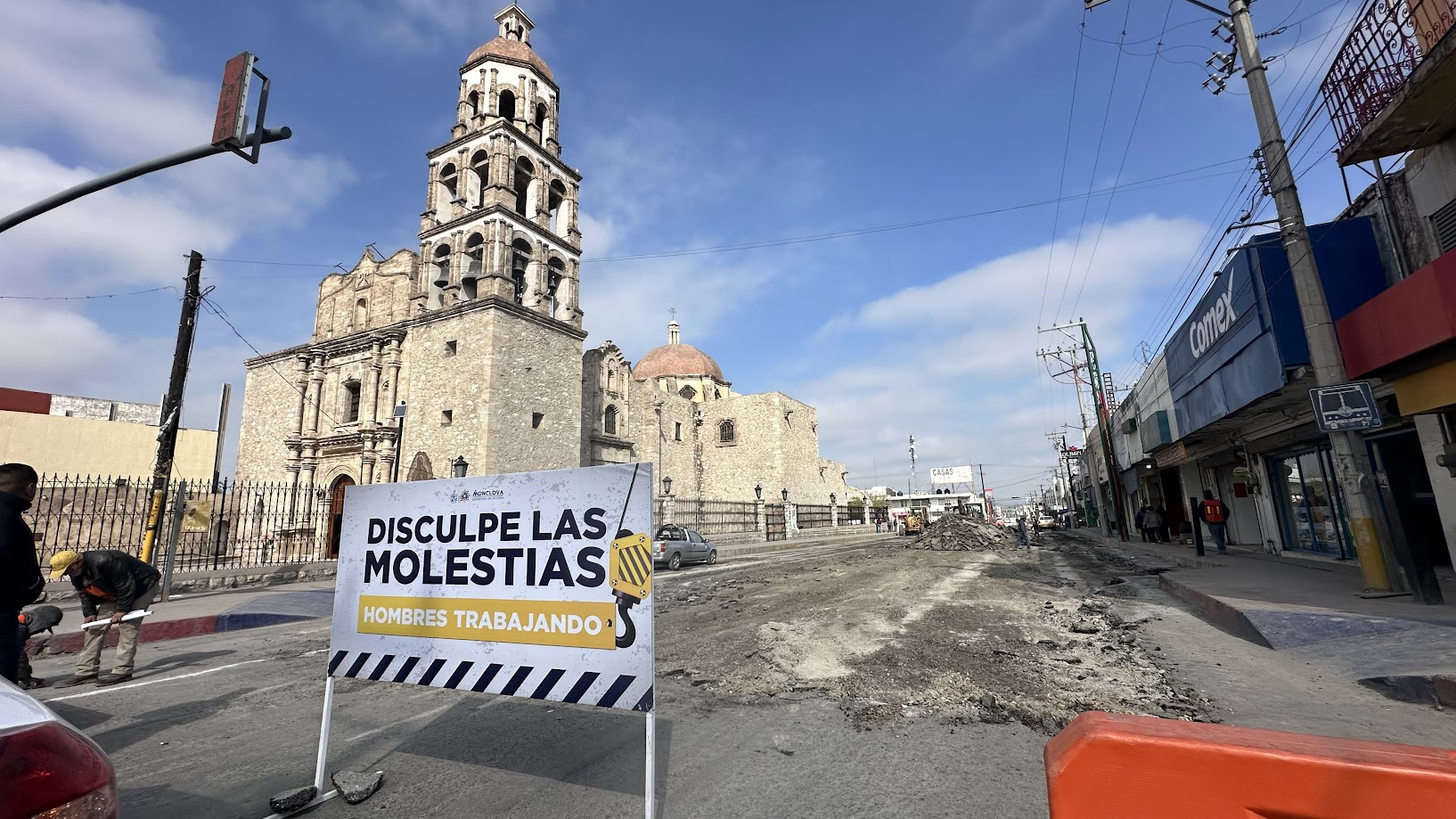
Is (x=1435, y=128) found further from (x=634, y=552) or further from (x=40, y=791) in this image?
(x=40, y=791)

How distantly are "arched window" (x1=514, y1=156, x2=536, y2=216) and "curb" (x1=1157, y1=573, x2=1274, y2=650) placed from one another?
25982 mm

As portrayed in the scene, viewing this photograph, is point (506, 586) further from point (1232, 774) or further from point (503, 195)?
point (503, 195)

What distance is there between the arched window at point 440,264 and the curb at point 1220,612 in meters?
27.0

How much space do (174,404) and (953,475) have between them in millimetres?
105258

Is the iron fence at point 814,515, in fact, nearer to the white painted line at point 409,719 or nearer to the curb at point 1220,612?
the curb at point 1220,612

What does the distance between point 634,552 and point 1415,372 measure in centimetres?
1025

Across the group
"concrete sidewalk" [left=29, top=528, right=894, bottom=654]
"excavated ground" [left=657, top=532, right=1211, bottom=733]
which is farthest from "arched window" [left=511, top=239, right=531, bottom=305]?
"excavated ground" [left=657, top=532, right=1211, bottom=733]

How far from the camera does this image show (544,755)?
3891 millimetres

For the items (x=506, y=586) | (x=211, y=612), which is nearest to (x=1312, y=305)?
(x=506, y=586)

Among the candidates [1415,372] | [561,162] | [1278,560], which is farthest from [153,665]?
[561,162]

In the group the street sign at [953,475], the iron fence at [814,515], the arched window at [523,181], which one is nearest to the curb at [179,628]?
the arched window at [523,181]

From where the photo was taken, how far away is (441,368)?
24266 millimetres

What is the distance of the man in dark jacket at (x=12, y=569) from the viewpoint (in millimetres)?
4086

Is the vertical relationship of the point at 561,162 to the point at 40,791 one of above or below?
above
